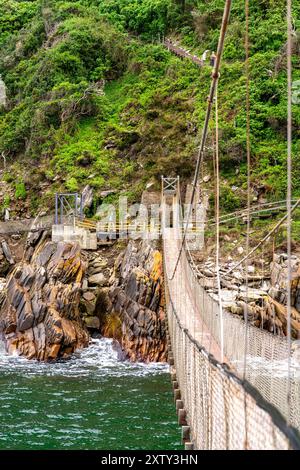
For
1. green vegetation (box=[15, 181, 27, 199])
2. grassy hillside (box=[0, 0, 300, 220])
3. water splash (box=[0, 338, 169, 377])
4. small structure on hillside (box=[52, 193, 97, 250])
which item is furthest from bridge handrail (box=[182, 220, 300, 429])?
green vegetation (box=[15, 181, 27, 199])

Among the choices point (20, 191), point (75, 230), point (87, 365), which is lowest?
point (87, 365)

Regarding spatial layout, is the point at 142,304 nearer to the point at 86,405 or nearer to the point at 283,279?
the point at 283,279

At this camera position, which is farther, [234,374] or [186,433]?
[186,433]

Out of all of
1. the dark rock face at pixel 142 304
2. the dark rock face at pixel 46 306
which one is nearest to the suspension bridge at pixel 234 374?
the dark rock face at pixel 142 304

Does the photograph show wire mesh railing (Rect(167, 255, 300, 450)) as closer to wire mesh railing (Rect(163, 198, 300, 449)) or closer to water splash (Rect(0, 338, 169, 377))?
wire mesh railing (Rect(163, 198, 300, 449))

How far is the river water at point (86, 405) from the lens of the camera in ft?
26.8

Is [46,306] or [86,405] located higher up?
[46,306]

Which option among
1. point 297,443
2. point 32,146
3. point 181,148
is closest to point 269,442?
point 297,443

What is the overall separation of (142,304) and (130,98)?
11.9 metres

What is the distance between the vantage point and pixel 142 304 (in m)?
13.6

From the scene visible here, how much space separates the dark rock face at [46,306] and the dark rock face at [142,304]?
0.99 m

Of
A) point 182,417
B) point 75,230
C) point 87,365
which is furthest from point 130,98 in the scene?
point 182,417

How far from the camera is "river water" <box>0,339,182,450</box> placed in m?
8.16
